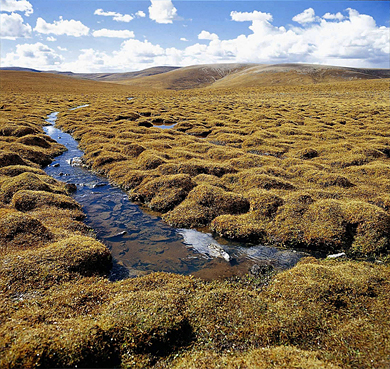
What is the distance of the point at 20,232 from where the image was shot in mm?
13125

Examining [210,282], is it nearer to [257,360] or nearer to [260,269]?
[260,269]

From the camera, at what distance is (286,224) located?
1576 cm

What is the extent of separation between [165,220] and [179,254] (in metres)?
3.88

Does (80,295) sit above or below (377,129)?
below

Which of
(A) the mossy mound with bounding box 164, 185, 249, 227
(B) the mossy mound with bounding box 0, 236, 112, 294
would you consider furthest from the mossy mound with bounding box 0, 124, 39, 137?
(B) the mossy mound with bounding box 0, 236, 112, 294

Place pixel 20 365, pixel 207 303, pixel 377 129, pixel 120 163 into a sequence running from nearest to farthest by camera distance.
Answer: pixel 20 365, pixel 207 303, pixel 120 163, pixel 377 129

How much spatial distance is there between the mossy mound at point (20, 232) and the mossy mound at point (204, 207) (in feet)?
23.6

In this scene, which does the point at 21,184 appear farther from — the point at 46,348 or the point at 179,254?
→ the point at 46,348

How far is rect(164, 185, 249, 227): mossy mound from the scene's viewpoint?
1698 cm

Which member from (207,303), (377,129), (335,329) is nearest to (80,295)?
(207,303)

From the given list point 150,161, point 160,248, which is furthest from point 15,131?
point 160,248

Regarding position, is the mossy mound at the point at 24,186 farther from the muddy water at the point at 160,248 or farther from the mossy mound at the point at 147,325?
the mossy mound at the point at 147,325

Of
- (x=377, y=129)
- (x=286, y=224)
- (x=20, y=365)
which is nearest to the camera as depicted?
(x=20, y=365)

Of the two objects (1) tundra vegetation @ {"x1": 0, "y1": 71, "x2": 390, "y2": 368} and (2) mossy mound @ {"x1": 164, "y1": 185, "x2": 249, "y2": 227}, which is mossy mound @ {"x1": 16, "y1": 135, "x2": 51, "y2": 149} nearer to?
(1) tundra vegetation @ {"x1": 0, "y1": 71, "x2": 390, "y2": 368}
